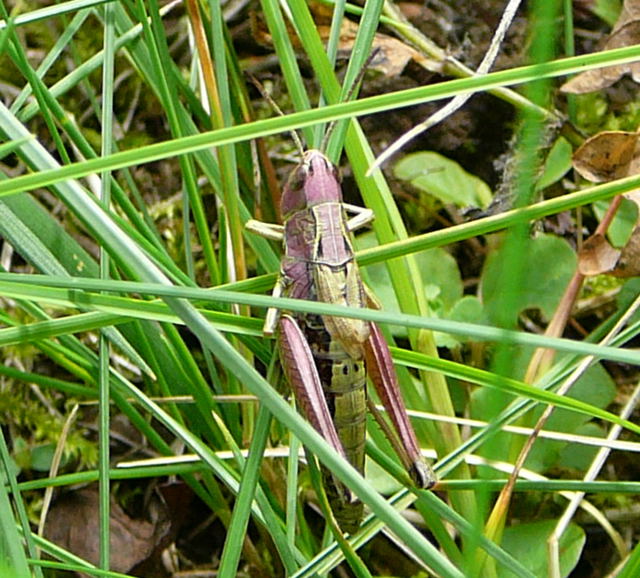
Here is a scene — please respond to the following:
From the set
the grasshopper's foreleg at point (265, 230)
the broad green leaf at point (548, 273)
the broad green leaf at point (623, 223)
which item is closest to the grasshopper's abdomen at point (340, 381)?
the grasshopper's foreleg at point (265, 230)

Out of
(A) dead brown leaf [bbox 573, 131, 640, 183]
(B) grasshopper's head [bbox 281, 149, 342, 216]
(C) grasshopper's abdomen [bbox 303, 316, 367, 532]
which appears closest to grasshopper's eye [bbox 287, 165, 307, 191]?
(B) grasshopper's head [bbox 281, 149, 342, 216]

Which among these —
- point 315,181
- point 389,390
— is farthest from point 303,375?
point 315,181

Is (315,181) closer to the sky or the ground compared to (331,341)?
closer to the sky

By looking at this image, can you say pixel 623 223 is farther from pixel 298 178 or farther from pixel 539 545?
pixel 298 178

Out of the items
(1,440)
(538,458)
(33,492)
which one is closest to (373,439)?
(538,458)

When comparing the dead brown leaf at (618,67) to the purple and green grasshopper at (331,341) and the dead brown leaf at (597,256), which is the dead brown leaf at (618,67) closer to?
the dead brown leaf at (597,256)

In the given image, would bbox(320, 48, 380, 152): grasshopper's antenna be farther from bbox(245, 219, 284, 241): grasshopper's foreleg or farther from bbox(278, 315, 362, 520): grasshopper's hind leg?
bbox(278, 315, 362, 520): grasshopper's hind leg
